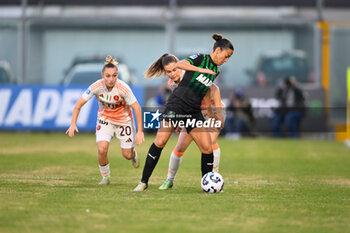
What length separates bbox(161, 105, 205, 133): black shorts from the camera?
8.72 meters

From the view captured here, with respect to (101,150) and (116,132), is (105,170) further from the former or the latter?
(116,132)

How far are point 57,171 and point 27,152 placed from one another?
4.11 meters

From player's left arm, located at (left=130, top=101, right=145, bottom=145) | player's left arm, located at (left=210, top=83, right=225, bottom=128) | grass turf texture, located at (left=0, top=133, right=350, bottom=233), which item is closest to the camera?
grass turf texture, located at (left=0, top=133, right=350, bottom=233)

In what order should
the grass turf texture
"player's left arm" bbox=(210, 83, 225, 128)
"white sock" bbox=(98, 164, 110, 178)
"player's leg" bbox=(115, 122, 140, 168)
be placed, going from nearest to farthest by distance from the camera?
the grass turf texture → "player's left arm" bbox=(210, 83, 225, 128) → "white sock" bbox=(98, 164, 110, 178) → "player's leg" bbox=(115, 122, 140, 168)

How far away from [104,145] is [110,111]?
20.7 inches

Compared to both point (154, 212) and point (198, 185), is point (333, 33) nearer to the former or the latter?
point (198, 185)

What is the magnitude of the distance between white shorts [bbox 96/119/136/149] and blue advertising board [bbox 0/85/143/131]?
38.5 ft

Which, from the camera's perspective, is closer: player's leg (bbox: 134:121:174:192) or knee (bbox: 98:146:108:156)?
player's leg (bbox: 134:121:174:192)

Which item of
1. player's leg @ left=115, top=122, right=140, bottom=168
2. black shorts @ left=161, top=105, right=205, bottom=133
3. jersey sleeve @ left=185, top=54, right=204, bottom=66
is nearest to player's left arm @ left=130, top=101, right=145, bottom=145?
black shorts @ left=161, top=105, right=205, bottom=133

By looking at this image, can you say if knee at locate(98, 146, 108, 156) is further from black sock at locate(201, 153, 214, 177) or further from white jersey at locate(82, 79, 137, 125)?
black sock at locate(201, 153, 214, 177)

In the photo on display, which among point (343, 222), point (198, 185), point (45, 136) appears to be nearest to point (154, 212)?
point (343, 222)

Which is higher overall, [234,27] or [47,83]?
[234,27]

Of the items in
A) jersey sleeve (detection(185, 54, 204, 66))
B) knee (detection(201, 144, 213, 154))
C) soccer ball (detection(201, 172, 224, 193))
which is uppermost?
jersey sleeve (detection(185, 54, 204, 66))

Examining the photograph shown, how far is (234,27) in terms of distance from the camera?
77.3 ft
